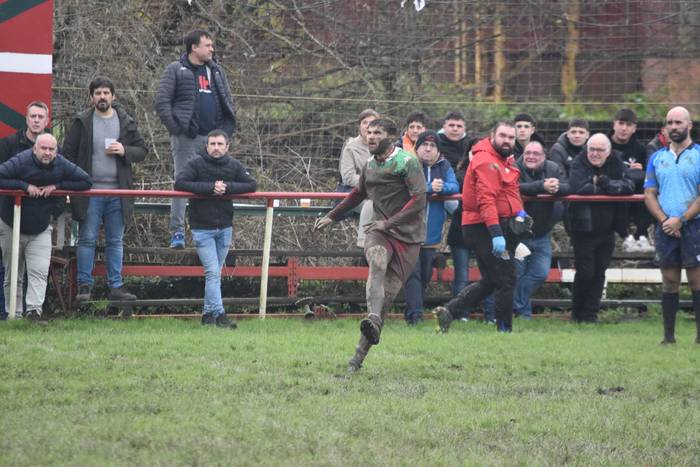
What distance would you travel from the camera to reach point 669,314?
12.9m

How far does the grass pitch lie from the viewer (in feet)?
24.8

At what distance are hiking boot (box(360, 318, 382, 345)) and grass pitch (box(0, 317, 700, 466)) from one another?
28 centimetres

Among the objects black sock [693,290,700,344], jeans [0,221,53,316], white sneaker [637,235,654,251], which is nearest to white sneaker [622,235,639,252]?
white sneaker [637,235,654,251]

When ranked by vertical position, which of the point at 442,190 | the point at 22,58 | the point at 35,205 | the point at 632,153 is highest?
the point at 22,58

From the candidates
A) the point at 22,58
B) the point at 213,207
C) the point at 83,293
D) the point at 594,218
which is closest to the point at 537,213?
the point at 594,218

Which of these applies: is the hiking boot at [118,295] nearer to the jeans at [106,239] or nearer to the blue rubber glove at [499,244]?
the jeans at [106,239]

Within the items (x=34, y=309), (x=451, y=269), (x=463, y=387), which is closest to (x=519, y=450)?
(x=463, y=387)

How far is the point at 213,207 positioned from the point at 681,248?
4.58 m

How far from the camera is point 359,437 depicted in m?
7.92

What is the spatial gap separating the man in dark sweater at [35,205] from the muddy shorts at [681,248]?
5.58 metres

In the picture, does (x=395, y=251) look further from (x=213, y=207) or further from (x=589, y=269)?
(x=589, y=269)

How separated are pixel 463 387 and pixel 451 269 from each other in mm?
5533

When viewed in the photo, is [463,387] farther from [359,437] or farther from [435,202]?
[435,202]

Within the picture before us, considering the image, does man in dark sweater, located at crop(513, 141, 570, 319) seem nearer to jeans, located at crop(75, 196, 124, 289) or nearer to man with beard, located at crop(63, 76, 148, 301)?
man with beard, located at crop(63, 76, 148, 301)
